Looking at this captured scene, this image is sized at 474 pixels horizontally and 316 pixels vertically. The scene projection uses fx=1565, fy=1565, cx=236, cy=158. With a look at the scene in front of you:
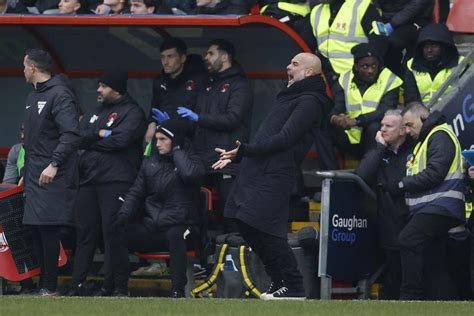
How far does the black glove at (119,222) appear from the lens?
46.3 feet

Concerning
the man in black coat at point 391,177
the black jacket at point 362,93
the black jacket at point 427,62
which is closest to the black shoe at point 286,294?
the man in black coat at point 391,177

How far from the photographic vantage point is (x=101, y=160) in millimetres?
14430

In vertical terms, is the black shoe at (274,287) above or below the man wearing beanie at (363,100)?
below

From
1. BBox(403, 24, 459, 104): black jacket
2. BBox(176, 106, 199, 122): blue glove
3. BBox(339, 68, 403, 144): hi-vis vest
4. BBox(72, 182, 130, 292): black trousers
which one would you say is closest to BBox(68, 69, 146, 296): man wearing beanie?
BBox(72, 182, 130, 292): black trousers

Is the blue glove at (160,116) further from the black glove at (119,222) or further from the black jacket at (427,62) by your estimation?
the black jacket at (427,62)

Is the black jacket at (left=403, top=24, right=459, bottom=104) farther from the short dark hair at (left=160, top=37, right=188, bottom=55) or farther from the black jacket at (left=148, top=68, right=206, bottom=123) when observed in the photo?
the short dark hair at (left=160, top=37, right=188, bottom=55)

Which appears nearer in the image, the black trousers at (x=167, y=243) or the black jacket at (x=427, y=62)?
the black trousers at (x=167, y=243)

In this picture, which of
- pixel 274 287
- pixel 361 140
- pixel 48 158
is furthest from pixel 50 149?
pixel 361 140

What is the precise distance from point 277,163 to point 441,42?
9.15ft

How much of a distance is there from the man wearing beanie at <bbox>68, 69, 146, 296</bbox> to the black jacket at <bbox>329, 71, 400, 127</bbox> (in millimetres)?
1865

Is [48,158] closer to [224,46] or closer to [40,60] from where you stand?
[40,60]

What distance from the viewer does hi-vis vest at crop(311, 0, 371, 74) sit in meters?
15.2

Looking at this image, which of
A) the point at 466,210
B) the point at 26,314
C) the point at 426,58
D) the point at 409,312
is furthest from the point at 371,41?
the point at 26,314

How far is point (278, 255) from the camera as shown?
12.5 m
